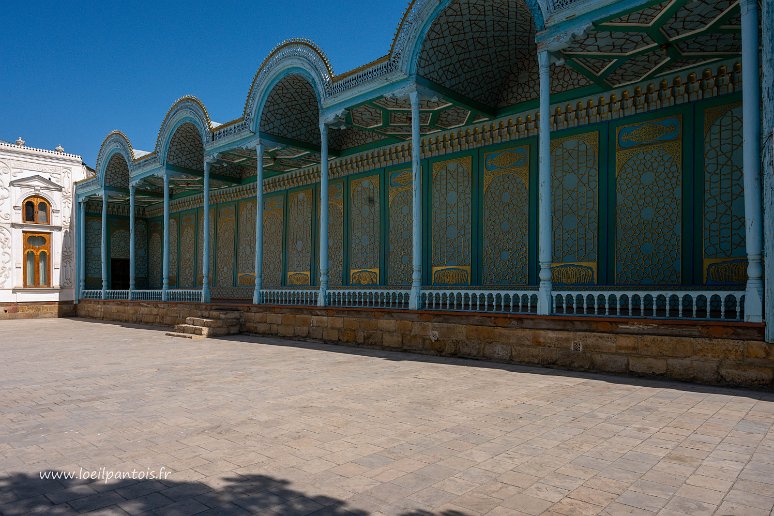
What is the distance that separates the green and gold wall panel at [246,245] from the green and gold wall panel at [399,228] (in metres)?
6.43

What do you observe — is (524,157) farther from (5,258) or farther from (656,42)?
(5,258)

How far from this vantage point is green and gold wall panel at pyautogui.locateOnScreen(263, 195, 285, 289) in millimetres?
17312

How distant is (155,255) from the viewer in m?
23.8

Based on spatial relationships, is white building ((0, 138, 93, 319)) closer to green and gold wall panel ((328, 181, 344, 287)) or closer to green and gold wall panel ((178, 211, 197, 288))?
green and gold wall panel ((178, 211, 197, 288))

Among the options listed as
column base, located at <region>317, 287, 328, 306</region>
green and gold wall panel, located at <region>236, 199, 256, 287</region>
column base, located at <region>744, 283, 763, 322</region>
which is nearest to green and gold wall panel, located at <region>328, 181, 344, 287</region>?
column base, located at <region>317, 287, 328, 306</region>

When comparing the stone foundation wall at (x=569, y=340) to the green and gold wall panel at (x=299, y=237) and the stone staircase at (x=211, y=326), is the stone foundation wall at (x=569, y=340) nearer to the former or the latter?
the stone staircase at (x=211, y=326)

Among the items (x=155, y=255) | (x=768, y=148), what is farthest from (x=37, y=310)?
(x=768, y=148)

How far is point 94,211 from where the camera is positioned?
76.0 feet

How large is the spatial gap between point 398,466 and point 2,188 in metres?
22.9

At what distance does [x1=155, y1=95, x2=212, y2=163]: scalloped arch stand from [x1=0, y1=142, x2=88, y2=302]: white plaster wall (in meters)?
8.09

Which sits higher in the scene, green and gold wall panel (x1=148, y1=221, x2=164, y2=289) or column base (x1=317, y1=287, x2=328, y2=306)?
green and gold wall panel (x1=148, y1=221, x2=164, y2=289)

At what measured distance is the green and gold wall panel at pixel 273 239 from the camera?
17.3 meters

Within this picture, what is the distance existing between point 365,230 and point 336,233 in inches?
47.5

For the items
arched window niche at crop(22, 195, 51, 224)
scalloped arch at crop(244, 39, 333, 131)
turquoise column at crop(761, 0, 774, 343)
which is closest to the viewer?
turquoise column at crop(761, 0, 774, 343)
